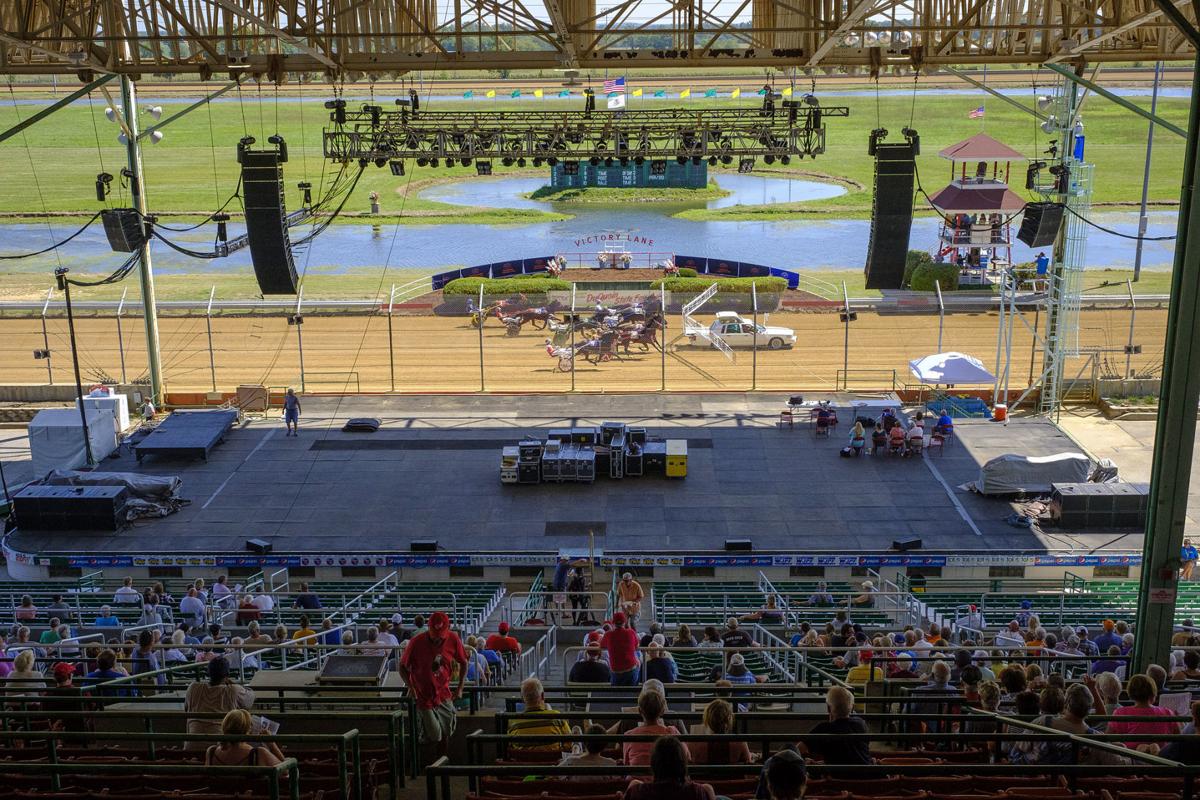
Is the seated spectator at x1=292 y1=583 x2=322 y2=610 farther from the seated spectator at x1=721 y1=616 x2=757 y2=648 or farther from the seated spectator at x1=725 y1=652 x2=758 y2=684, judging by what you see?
the seated spectator at x1=725 y1=652 x2=758 y2=684

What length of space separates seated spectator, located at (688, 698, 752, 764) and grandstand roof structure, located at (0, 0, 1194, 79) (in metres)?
15.6

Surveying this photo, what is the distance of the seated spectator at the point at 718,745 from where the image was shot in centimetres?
694

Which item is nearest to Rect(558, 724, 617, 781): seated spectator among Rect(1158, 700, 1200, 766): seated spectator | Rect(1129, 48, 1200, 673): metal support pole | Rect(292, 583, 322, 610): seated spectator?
Rect(1158, 700, 1200, 766): seated spectator

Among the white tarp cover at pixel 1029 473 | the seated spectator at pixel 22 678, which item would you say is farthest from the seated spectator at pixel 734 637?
the white tarp cover at pixel 1029 473

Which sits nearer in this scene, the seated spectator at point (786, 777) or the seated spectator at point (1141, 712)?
the seated spectator at point (786, 777)

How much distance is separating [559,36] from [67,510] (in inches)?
458

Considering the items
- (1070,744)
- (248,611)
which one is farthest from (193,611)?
(1070,744)

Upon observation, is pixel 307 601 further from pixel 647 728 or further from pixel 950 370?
pixel 950 370

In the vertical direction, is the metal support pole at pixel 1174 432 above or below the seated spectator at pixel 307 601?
above

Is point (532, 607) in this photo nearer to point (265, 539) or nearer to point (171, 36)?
point (265, 539)

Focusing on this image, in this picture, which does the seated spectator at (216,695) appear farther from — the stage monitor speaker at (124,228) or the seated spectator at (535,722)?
the stage monitor speaker at (124,228)

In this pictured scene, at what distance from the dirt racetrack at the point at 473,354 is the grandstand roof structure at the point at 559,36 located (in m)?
7.88

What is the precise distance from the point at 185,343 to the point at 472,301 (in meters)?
8.34

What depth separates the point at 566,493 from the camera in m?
23.6
